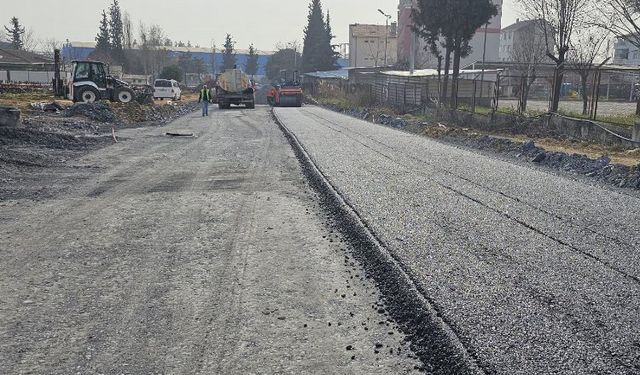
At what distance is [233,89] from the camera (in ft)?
130

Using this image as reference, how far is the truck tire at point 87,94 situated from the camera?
29.7 m

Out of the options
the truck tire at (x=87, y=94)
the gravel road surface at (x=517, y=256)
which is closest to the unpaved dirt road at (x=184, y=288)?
the gravel road surface at (x=517, y=256)

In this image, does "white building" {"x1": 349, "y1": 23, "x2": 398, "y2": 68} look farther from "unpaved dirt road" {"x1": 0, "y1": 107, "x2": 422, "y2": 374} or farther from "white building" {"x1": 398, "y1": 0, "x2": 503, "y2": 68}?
"unpaved dirt road" {"x1": 0, "y1": 107, "x2": 422, "y2": 374}

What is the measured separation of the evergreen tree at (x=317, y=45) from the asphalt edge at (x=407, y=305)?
266ft

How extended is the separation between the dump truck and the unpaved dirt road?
2974 centimetres

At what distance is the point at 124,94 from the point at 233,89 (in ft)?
26.8

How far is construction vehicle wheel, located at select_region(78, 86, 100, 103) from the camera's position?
2972 cm

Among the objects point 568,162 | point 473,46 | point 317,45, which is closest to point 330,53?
point 317,45

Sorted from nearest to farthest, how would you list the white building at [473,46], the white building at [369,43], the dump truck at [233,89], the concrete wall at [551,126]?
the concrete wall at [551,126], the dump truck at [233,89], the white building at [473,46], the white building at [369,43]

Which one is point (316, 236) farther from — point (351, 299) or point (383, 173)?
point (383, 173)

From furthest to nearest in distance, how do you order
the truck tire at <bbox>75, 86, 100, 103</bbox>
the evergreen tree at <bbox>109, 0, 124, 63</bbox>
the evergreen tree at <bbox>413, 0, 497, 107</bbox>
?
the evergreen tree at <bbox>109, 0, 124, 63</bbox>, the truck tire at <bbox>75, 86, 100, 103</bbox>, the evergreen tree at <bbox>413, 0, 497, 107</bbox>

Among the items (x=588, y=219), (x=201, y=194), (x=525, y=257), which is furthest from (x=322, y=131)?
(x=525, y=257)

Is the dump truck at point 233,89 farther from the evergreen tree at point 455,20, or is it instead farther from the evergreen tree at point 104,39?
the evergreen tree at point 104,39

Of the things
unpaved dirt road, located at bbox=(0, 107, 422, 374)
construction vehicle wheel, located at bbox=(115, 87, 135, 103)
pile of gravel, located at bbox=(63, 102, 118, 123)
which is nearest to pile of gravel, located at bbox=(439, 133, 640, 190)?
unpaved dirt road, located at bbox=(0, 107, 422, 374)
